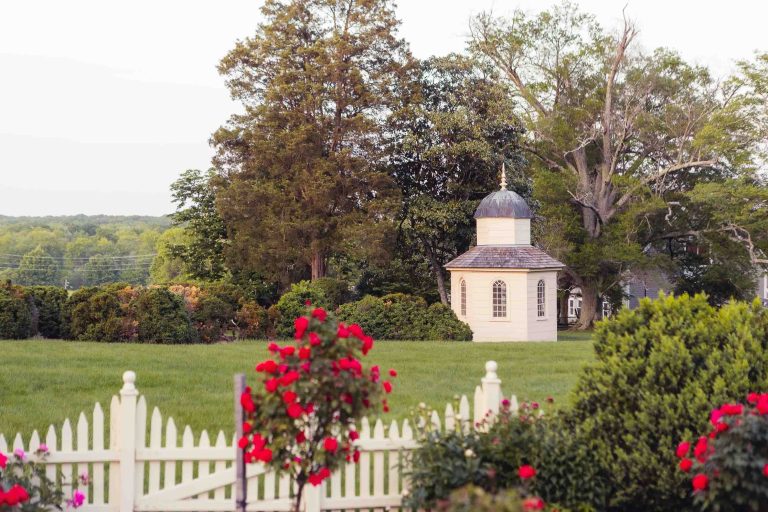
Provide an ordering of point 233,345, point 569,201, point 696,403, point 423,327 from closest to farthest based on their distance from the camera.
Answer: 1. point 696,403
2. point 233,345
3. point 423,327
4. point 569,201

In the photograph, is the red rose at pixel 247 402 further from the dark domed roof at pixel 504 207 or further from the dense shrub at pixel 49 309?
the dark domed roof at pixel 504 207

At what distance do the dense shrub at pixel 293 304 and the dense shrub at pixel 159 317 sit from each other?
413 cm

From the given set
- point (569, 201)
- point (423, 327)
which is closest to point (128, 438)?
point (423, 327)

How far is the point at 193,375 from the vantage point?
51.2ft

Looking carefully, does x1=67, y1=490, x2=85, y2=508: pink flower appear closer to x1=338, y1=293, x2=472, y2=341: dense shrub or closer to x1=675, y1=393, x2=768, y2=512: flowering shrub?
x1=675, y1=393, x2=768, y2=512: flowering shrub

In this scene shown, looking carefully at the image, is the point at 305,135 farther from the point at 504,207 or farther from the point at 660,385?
the point at 660,385

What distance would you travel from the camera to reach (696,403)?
722cm

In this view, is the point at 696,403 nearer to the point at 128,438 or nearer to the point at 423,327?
the point at 128,438

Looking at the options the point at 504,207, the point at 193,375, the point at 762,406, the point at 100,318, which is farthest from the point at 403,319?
the point at 762,406

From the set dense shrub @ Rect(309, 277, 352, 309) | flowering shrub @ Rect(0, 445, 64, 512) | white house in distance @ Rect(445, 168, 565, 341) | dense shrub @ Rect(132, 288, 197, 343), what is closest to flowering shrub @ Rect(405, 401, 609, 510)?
flowering shrub @ Rect(0, 445, 64, 512)

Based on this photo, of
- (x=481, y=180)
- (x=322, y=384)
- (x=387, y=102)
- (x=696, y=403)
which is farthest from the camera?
(x=481, y=180)

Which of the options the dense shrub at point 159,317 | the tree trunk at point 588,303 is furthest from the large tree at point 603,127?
the dense shrub at point 159,317

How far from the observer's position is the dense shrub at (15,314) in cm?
2272

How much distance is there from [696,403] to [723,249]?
122 ft
